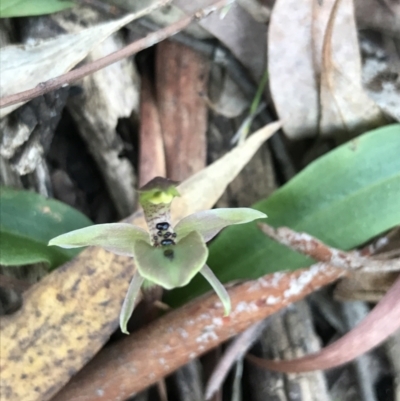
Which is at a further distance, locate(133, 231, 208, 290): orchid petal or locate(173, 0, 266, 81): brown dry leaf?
locate(173, 0, 266, 81): brown dry leaf

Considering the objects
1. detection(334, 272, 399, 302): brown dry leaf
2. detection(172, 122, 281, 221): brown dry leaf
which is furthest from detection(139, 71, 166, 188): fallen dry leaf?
detection(334, 272, 399, 302): brown dry leaf

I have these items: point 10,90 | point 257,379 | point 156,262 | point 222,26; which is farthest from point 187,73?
A: point 257,379

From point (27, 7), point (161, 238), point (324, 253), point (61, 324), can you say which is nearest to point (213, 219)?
point (161, 238)

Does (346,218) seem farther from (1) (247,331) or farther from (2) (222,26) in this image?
Answer: (2) (222,26)

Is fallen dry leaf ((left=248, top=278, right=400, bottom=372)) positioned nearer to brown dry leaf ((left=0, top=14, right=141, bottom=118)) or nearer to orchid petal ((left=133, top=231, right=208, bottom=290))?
orchid petal ((left=133, top=231, right=208, bottom=290))

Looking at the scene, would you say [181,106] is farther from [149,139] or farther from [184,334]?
[184,334]

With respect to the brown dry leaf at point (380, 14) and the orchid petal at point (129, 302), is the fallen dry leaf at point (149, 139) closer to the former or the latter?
the orchid petal at point (129, 302)
